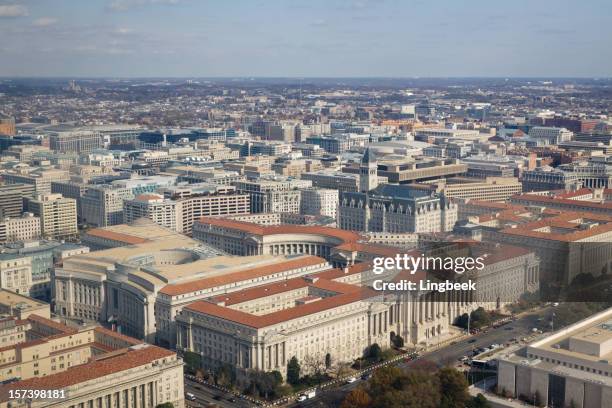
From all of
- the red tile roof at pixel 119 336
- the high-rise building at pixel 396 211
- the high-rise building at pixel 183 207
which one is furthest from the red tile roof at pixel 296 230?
the red tile roof at pixel 119 336

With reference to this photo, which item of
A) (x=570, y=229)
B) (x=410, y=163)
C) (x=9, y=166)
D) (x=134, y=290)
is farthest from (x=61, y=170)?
(x=570, y=229)

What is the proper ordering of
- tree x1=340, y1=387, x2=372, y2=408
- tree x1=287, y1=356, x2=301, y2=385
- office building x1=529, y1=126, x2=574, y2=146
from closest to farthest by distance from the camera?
tree x1=340, y1=387, x2=372, y2=408
tree x1=287, y1=356, x2=301, y2=385
office building x1=529, y1=126, x2=574, y2=146

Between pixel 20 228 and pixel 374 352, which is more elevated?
pixel 20 228

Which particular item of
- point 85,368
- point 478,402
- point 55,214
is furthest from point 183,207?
point 478,402

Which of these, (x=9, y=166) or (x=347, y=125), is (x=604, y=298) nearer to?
(x=9, y=166)

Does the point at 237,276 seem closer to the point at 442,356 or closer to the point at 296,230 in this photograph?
the point at 442,356

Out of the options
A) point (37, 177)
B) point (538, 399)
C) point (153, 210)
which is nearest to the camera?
point (538, 399)

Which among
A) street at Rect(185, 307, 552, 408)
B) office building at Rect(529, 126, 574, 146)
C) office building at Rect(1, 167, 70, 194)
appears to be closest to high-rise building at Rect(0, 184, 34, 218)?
office building at Rect(1, 167, 70, 194)

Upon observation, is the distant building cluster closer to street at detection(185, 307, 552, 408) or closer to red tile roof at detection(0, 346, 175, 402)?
red tile roof at detection(0, 346, 175, 402)
